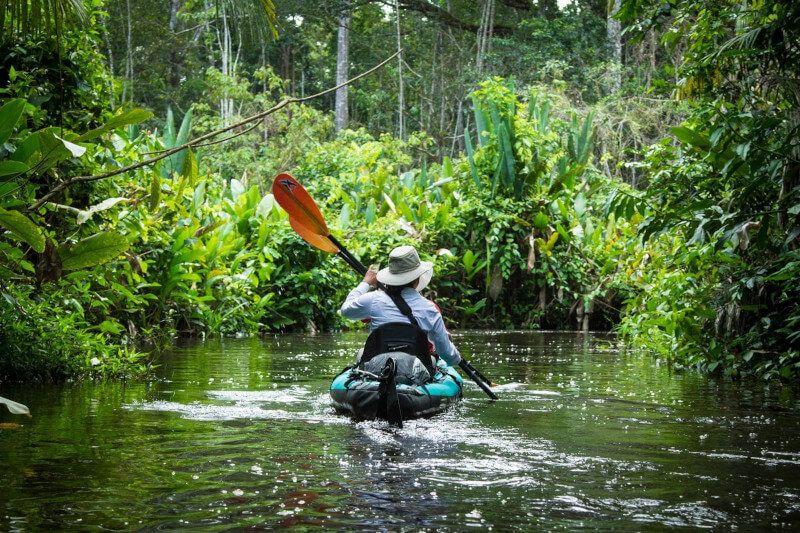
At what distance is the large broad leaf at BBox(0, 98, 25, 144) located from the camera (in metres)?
5.57

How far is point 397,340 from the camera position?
582 centimetres

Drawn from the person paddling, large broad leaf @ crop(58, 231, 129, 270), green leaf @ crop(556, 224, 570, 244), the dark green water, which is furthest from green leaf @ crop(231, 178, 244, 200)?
the person paddling

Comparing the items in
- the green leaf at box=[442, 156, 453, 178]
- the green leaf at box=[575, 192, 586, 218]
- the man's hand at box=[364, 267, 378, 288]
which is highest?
the green leaf at box=[442, 156, 453, 178]

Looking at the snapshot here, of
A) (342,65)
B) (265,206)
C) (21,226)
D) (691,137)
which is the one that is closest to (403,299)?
(21,226)

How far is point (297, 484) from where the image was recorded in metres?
3.81

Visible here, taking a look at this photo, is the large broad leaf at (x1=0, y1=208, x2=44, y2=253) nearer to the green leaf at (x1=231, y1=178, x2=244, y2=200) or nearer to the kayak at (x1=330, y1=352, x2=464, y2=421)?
the kayak at (x1=330, y1=352, x2=464, y2=421)

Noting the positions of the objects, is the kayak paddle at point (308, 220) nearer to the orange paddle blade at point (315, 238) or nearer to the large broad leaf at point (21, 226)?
the orange paddle blade at point (315, 238)

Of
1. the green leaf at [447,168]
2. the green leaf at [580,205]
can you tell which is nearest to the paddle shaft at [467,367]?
the green leaf at [580,205]

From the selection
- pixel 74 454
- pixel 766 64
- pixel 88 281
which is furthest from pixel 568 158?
pixel 74 454

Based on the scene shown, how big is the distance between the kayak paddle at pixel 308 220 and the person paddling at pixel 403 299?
620mm

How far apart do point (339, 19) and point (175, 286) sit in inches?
727

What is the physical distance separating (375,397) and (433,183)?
13272mm

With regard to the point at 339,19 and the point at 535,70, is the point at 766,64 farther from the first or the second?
the point at 339,19

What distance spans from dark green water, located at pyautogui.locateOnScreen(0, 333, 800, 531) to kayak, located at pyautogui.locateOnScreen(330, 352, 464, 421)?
0.10 meters
